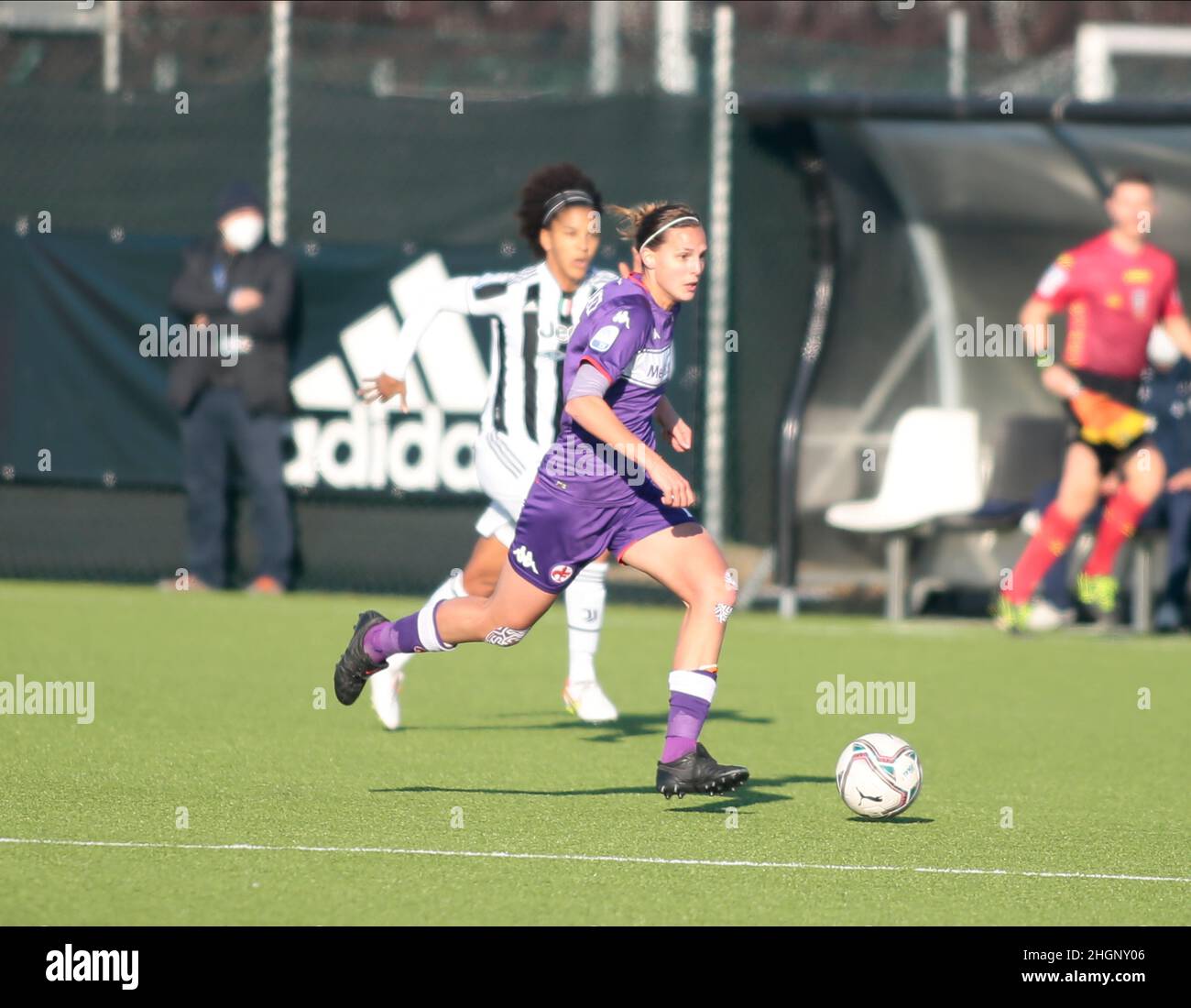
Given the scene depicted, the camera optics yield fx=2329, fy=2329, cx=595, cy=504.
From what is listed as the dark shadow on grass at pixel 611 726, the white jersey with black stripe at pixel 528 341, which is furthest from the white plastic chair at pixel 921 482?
the white jersey with black stripe at pixel 528 341

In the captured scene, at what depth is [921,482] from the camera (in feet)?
47.3

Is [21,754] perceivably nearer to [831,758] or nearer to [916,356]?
[831,758]

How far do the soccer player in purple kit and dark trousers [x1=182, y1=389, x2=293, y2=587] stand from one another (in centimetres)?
772

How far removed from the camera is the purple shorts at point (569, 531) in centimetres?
748

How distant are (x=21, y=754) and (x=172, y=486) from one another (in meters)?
7.40

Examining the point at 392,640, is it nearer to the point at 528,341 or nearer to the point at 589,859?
the point at 589,859

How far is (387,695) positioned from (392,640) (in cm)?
138

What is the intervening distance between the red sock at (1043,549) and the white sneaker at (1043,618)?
247mm

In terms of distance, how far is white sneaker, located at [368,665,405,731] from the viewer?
9.29 meters

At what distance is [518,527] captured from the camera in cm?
760

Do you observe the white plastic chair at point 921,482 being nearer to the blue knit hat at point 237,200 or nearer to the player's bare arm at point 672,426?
the blue knit hat at point 237,200

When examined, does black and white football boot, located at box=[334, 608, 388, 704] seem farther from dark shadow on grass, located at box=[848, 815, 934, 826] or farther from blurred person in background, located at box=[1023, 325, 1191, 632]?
blurred person in background, located at box=[1023, 325, 1191, 632]

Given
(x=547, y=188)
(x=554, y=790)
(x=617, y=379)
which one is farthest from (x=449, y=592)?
(x=617, y=379)

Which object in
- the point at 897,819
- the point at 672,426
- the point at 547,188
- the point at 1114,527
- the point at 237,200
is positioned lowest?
the point at 897,819
